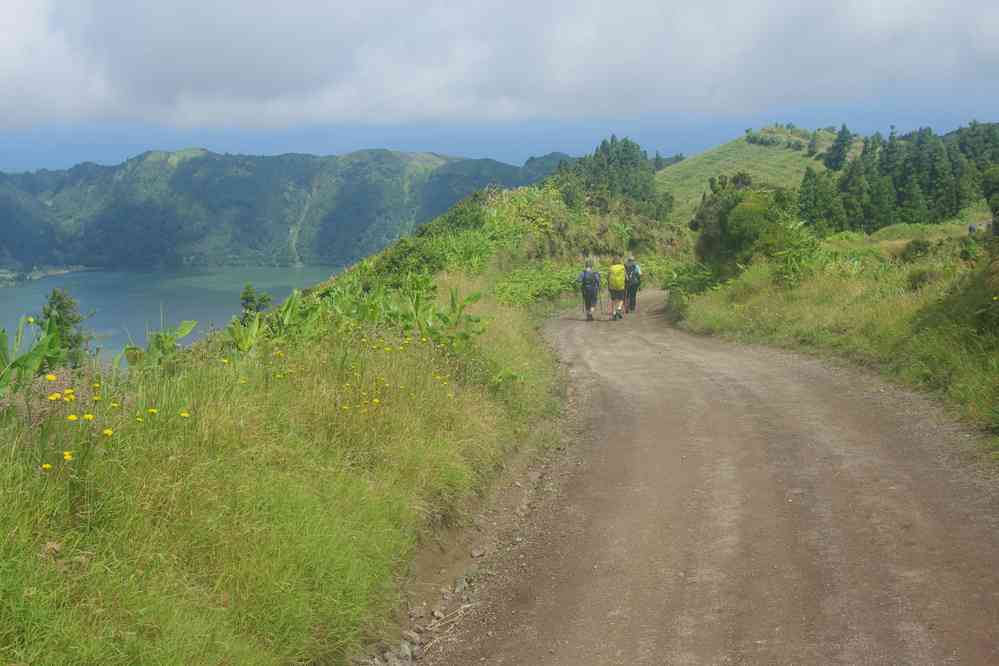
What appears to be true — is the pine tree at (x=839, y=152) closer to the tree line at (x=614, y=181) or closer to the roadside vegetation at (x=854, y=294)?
the tree line at (x=614, y=181)

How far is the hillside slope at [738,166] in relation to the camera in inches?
3061

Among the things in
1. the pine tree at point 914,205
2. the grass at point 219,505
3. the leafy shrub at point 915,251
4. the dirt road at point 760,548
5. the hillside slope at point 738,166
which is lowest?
the dirt road at point 760,548

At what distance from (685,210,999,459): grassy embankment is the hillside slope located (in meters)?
45.0

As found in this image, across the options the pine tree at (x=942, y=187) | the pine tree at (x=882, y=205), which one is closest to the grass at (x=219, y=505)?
the pine tree at (x=882, y=205)

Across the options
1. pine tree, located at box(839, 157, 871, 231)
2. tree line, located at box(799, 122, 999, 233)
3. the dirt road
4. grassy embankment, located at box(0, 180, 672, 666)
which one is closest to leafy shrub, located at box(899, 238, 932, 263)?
the dirt road

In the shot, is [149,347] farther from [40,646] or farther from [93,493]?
[40,646]

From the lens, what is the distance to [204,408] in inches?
241

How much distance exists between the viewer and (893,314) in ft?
48.9

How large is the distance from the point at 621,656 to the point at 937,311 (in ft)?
33.9

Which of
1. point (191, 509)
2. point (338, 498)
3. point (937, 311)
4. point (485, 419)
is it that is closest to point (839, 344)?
point (937, 311)

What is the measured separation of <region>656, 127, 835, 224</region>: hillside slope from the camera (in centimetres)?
7775

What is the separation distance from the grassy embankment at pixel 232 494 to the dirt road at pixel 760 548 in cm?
93

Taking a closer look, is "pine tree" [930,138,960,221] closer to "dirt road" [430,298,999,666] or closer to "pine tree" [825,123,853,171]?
"pine tree" [825,123,853,171]

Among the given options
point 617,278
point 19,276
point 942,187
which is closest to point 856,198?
point 942,187
